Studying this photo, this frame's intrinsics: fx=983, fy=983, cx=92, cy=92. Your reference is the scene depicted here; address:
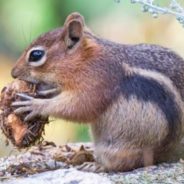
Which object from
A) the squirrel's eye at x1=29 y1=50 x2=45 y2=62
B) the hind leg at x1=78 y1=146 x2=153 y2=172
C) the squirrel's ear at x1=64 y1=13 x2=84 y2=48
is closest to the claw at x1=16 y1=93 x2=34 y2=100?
the squirrel's eye at x1=29 y1=50 x2=45 y2=62

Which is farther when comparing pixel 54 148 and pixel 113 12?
pixel 113 12

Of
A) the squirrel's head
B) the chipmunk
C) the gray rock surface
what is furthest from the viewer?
the squirrel's head

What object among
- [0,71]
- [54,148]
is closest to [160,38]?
[0,71]

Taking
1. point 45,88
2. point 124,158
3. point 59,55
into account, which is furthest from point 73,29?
point 124,158

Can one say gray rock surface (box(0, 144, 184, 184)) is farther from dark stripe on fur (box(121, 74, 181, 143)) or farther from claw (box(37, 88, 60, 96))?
claw (box(37, 88, 60, 96))

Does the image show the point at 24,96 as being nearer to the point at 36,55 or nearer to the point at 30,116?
the point at 30,116

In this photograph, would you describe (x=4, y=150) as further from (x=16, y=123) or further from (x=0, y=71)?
(x=16, y=123)

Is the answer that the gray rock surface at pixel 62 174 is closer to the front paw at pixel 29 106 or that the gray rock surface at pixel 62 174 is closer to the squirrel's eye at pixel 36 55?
the front paw at pixel 29 106
